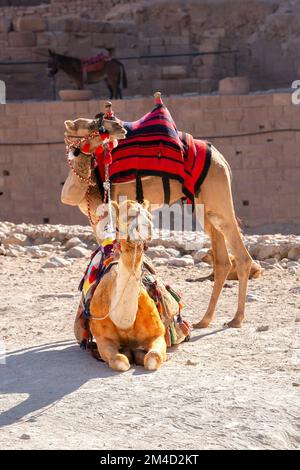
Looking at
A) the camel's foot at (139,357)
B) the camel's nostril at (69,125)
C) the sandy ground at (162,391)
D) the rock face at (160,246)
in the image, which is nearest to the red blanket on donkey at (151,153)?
the camel's nostril at (69,125)

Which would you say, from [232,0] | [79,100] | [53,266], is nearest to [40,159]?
[79,100]

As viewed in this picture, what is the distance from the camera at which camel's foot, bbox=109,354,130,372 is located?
7109mm

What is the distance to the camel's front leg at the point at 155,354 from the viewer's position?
7.13 metres

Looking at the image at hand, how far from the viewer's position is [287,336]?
27.5 ft

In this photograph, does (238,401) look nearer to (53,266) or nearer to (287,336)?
(287,336)

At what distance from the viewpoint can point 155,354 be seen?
7180 millimetres

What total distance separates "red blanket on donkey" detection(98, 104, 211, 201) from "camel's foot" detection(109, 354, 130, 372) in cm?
Result: 191

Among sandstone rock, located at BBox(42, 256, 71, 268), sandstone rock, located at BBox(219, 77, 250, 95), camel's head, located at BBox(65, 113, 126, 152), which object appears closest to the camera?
camel's head, located at BBox(65, 113, 126, 152)

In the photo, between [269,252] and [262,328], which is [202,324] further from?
[269,252]

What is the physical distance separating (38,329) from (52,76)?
15.2 m

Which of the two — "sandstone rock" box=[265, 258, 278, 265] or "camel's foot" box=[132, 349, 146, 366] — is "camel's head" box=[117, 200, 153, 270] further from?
"sandstone rock" box=[265, 258, 278, 265]

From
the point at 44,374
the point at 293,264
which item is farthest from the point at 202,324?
the point at 293,264

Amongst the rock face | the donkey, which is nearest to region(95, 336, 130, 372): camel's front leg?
the rock face

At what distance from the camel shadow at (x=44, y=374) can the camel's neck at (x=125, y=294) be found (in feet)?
1.12
